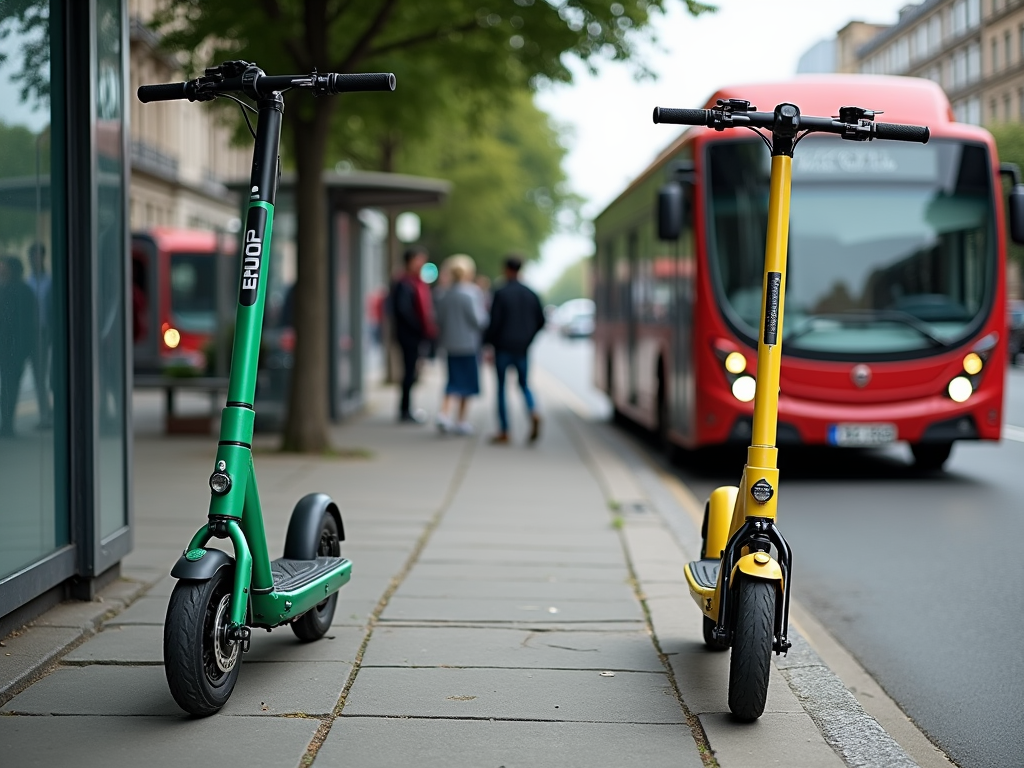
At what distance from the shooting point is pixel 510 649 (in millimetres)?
5488

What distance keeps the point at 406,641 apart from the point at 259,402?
35.0 feet

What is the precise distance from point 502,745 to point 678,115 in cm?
200

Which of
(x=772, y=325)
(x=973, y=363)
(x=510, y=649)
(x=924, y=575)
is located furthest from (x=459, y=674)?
(x=973, y=363)

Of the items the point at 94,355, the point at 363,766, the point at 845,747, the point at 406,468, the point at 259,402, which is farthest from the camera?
the point at 259,402

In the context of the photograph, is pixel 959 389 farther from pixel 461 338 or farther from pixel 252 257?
pixel 252 257

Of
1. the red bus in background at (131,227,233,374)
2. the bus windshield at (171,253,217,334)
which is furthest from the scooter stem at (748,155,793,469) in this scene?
the bus windshield at (171,253,217,334)

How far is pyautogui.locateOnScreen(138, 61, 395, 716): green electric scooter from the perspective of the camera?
14.0 feet

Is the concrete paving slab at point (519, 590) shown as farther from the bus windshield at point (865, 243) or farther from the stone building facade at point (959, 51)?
the bus windshield at point (865, 243)

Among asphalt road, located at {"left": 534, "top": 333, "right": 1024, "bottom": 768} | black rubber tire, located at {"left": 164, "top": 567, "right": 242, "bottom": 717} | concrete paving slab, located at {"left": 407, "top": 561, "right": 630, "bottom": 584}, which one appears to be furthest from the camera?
concrete paving slab, located at {"left": 407, "top": 561, "right": 630, "bottom": 584}

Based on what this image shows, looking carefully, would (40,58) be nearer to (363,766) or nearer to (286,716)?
(286,716)

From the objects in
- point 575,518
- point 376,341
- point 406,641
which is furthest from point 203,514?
point 376,341

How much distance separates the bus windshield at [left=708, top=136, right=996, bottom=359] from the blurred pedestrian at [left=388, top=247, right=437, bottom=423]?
7.00 m

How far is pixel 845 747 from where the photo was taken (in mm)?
4316

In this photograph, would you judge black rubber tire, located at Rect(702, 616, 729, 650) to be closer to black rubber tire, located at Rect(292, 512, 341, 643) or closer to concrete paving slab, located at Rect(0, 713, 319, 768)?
black rubber tire, located at Rect(292, 512, 341, 643)
